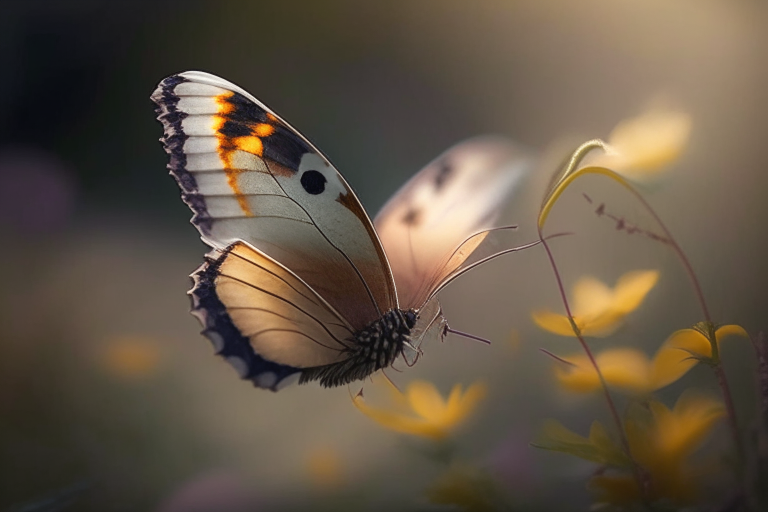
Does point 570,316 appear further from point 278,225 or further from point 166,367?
point 166,367

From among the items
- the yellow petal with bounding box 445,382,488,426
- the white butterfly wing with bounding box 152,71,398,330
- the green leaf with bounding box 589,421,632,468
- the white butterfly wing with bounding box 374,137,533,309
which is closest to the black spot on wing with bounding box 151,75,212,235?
the white butterfly wing with bounding box 152,71,398,330

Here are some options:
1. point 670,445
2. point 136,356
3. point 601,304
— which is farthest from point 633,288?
point 136,356

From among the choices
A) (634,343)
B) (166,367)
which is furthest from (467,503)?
(166,367)

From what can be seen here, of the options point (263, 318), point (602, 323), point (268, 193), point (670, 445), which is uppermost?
point (268, 193)

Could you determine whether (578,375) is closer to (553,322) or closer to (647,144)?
(553,322)

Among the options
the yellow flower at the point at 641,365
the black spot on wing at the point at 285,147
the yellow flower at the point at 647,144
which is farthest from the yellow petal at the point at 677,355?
the black spot on wing at the point at 285,147

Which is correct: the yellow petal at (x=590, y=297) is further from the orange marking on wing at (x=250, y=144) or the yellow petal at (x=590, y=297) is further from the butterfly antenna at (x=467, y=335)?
the orange marking on wing at (x=250, y=144)
